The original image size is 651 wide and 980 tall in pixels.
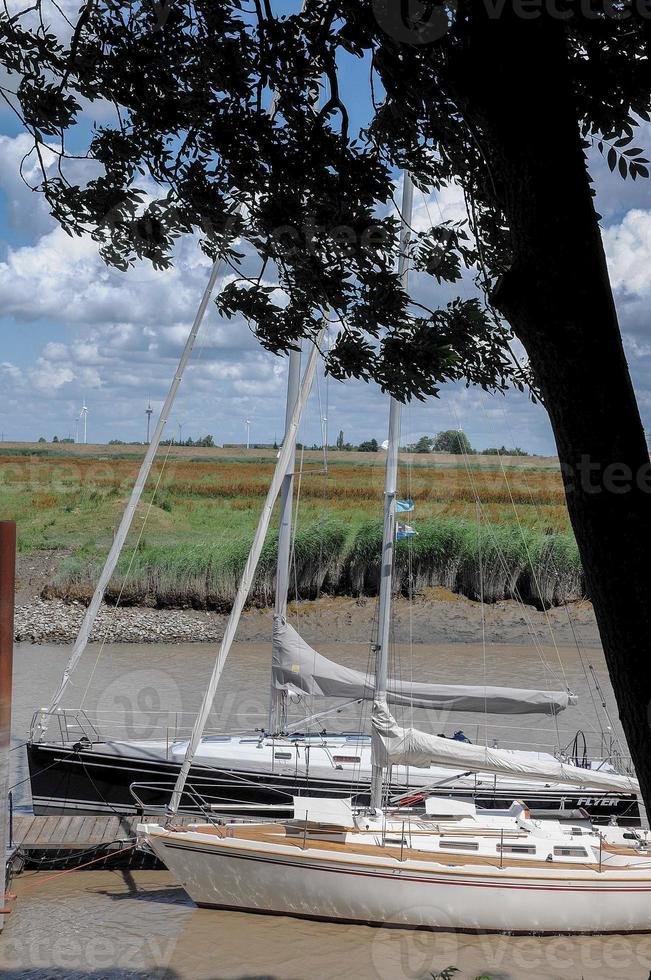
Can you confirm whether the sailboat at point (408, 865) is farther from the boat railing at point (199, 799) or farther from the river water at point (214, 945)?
the boat railing at point (199, 799)

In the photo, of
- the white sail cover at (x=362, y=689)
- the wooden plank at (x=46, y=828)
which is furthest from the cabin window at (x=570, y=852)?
the wooden plank at (x=46, y=828)

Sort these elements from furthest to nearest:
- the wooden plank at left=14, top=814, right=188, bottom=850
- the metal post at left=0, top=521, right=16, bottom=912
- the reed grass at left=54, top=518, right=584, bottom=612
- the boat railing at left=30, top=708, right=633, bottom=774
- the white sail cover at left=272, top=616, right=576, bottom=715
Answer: the reed grass at left=54, top=518, right=584, bottom=612
the boat railing at left=30, top=708, right=633, bottom=774
the white sail cover at left=272, top=616, right=576, bottom=715
the wooden plank at left=14, top=814, right=188, bottom=850
the metal post at left=0, top=521, right=16, bottom=912

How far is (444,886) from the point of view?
39.0 feet

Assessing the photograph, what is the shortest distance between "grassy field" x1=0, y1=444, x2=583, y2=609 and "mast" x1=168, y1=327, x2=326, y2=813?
299cm

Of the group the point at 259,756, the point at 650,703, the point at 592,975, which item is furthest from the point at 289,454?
the point at 650,703

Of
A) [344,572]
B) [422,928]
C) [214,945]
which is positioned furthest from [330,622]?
[214,945]

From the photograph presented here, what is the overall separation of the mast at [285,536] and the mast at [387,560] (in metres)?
1.72

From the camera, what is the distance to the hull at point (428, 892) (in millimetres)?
11922

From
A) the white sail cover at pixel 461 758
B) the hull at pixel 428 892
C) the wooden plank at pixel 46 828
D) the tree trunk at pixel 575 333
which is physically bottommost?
the wooden plank at pixel 46 828

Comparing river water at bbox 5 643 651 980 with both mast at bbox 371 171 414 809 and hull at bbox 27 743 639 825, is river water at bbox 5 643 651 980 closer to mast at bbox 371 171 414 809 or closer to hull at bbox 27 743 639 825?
hull at bbox 27 743 639 825

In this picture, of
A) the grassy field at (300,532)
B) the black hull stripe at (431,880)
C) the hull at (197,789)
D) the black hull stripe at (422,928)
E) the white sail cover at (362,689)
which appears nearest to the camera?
the black hull stripe at (431,880)

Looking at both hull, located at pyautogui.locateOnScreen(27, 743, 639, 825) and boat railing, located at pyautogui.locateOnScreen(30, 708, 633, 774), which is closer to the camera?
hull, located at pyautogui.locateOnScreen(27, 743, 639, 825)

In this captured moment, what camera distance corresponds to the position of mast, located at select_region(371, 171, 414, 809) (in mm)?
13000

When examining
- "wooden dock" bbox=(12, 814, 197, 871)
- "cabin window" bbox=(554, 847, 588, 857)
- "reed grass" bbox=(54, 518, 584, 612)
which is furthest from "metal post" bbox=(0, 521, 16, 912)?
"reed grass" bbox=(54, 518, 584, 612)
